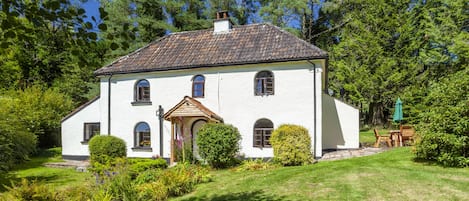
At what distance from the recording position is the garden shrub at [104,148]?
16.4 m

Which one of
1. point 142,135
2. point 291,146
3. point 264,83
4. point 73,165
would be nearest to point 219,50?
point 264,83

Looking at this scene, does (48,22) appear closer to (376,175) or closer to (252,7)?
(376,175)

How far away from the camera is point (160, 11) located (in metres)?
32.0

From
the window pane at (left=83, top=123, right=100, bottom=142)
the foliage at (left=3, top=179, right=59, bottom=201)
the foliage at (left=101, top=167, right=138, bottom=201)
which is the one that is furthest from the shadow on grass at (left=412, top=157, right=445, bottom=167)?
the window pane at (left=83, top=123, right=100, bottom=142)

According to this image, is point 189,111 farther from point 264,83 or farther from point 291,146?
point 291,146

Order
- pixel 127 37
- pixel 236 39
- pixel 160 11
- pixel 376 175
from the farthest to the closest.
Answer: pixel 160 11, pixel 236 39, pixel 376 175, pixel 127 37

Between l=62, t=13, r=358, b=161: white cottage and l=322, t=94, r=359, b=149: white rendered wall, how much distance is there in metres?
0.05

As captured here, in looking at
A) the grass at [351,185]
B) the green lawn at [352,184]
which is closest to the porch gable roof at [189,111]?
the green lawn at [352,184]

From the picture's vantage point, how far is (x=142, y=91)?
18656 millimetres

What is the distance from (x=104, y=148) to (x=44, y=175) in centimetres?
280

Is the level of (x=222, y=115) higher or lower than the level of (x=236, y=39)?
lower

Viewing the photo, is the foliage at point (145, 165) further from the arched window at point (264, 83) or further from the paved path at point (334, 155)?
the arched window at point (264, 83)

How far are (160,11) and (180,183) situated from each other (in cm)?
2507

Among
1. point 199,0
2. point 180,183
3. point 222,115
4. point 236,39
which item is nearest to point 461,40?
point 236,39
